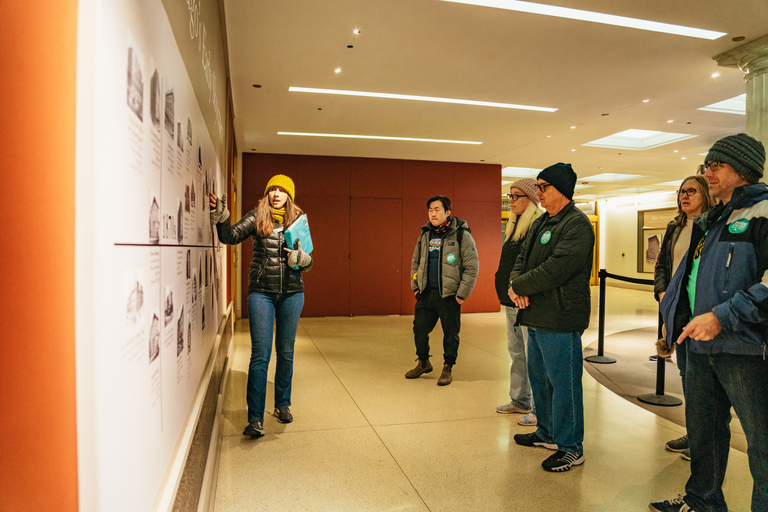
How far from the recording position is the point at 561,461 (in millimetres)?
2539

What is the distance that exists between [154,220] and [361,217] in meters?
8.20

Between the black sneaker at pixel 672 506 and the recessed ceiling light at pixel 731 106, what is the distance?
6.02 m

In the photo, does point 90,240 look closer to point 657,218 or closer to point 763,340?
point 763,340

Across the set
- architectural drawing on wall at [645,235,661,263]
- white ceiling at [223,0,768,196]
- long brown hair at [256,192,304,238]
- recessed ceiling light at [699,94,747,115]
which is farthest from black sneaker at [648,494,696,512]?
architectural drawing on wall at [645,235,661,263]

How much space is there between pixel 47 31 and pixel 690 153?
35.3 feet

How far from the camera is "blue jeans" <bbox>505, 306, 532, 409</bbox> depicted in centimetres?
335

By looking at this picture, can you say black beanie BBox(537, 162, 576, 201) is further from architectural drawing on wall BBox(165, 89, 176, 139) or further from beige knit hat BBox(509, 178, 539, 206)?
architectural drawing on wall BBox(165, 89, 176, 139)

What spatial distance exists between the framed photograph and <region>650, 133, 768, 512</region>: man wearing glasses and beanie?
1498cm

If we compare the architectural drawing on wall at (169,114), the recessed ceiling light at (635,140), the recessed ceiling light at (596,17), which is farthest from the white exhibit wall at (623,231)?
the architectural drawing on wall at (169,114)

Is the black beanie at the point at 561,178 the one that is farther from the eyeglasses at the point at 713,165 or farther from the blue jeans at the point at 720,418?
the blue jeans at the point at 720,418

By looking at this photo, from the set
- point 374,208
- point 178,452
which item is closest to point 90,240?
point 178,452

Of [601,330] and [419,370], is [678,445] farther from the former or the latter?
[601,330]

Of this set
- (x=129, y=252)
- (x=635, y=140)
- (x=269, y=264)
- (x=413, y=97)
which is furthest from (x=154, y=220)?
(x=635, y=140)

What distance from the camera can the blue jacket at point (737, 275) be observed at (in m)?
1.72
